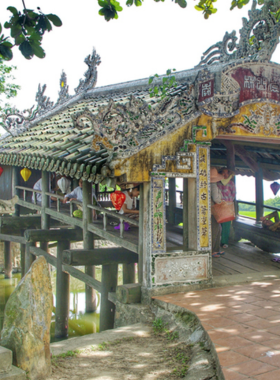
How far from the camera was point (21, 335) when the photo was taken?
3797 millimetres

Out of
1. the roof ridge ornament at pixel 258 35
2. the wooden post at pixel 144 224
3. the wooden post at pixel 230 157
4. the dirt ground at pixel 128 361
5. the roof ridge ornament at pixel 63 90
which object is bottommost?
the dirt ground at pixel 128 361

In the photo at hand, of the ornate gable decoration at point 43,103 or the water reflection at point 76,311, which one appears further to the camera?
the ornate gable decoration at point 43,103

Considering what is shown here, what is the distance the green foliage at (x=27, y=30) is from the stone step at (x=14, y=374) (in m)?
2.86

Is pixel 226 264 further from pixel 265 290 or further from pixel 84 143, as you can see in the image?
pixel 84 143

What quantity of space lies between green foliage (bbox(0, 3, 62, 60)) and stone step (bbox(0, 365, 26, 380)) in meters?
2.86

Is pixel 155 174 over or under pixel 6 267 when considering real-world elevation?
over

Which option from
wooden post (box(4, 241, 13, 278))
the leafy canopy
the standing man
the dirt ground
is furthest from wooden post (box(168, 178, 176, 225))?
the leafy canopy

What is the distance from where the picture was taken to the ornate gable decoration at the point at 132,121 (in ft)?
18.9

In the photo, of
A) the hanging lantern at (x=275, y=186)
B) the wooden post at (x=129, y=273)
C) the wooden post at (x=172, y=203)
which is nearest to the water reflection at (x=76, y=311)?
the wooden post at (x=129, y=273)

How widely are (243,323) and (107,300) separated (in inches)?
139

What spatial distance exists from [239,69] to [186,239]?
2859 mm

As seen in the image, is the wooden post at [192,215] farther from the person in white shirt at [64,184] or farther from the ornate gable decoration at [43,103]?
the ornate gable decoration at [43,103]

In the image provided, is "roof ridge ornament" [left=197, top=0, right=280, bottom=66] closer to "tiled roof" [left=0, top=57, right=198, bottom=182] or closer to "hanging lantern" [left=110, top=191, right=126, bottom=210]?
"tiled roof" [left=0, top=57, right=198, bottom=182]

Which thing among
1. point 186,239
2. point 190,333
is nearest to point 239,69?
point 186,239
